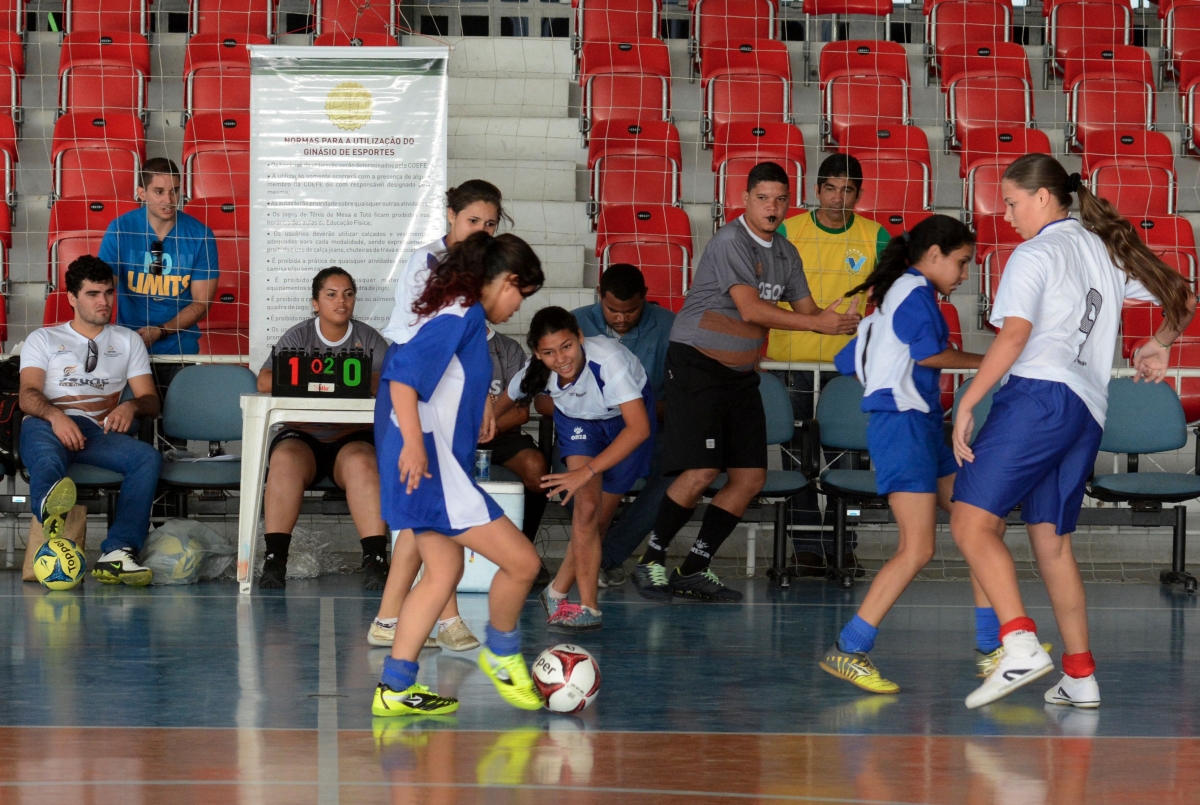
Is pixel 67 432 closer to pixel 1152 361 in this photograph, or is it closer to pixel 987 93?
pixel 1152 361

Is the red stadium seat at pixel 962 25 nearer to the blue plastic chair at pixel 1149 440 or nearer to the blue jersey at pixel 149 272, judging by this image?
the blue plastic chair at pixel 1149 440

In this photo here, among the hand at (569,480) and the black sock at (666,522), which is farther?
the black sock at (666,522)

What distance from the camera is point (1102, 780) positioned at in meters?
3.10

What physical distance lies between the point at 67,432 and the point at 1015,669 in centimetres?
440

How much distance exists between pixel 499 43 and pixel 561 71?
1.53 feet

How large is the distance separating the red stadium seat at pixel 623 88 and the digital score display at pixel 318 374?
3.35 m

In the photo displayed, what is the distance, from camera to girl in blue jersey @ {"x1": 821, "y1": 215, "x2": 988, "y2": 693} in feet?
13.7

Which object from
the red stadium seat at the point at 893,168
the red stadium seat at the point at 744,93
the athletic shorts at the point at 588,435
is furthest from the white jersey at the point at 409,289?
the red stadium seat at the point at 744,93

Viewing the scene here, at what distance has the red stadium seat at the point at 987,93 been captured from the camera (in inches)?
352

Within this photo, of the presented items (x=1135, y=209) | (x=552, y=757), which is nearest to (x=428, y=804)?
(x=552, y=757)

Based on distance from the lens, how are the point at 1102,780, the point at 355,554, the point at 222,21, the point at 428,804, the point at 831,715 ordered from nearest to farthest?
the point at 428,804
the point at 1102,780
the point at 831,715
the point at 355,554
the point at 222,21

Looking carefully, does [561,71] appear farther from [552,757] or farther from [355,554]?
[552,757]

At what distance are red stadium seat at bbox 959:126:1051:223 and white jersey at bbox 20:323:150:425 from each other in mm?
4979

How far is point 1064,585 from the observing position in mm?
3922
